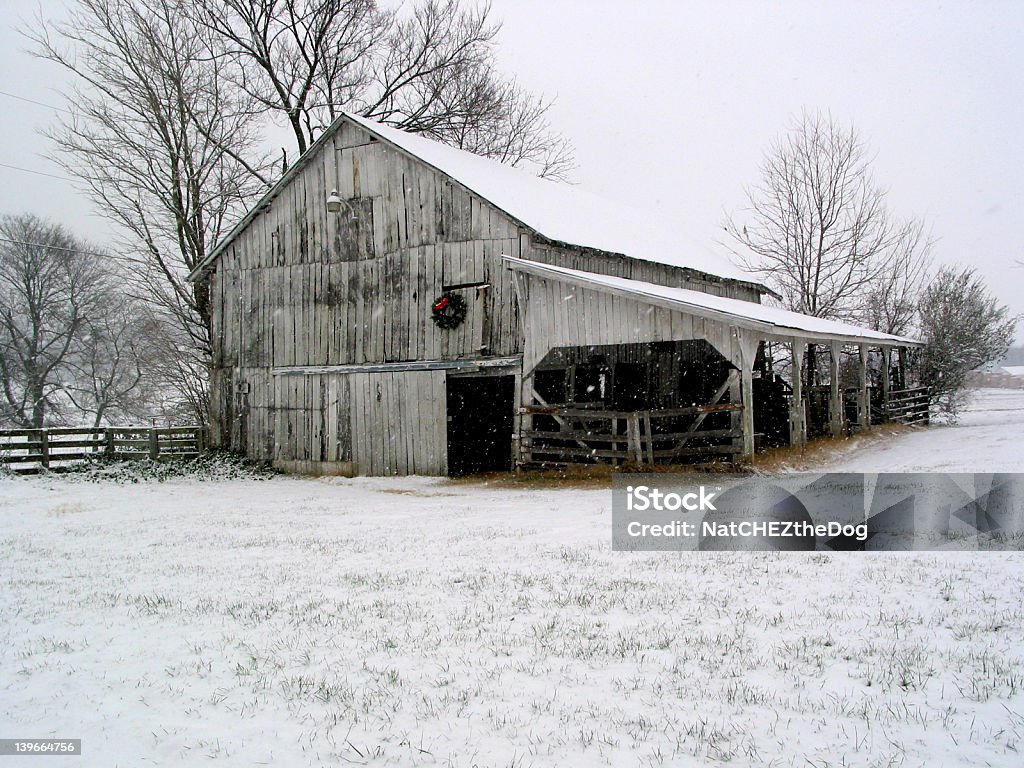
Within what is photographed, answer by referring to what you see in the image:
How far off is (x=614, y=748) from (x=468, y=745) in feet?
2.24

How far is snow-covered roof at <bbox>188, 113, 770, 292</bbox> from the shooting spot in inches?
649

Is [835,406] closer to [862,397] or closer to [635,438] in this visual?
[862,397]

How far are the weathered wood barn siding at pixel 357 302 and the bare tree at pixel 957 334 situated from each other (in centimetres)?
1343

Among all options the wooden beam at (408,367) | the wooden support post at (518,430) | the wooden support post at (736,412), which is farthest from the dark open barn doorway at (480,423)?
the wooden support post at (736,412)

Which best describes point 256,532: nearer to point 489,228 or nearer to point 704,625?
point 704,625

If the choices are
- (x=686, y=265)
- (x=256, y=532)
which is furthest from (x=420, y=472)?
(x=686, y=265)

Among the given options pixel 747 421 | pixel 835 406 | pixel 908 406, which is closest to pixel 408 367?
pixel 747 421

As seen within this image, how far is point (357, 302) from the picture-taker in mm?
17391

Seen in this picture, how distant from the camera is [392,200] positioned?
1689cm

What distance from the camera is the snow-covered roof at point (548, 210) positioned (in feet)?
54.1

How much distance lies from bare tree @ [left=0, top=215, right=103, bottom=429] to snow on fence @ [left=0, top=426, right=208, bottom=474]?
12.9 meters

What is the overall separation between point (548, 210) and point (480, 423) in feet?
18.2

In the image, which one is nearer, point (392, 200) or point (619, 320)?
point (619, 320)

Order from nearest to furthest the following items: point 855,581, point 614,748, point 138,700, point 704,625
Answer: point 614,748 → point 138,700 → point 704,625 → point 855,581
